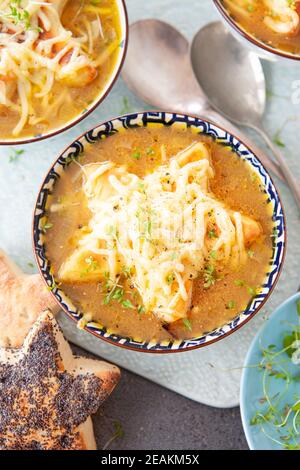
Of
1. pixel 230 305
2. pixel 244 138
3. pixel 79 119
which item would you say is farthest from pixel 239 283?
pixel 79 119

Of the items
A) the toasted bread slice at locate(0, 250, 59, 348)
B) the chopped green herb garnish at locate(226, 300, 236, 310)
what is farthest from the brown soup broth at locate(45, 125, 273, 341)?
the toasted bread slice at locate(0, 250, 59, 348)

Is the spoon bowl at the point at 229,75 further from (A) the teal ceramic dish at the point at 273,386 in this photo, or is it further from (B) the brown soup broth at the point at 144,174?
(A) the teal ceramic dish at the point at 273,386

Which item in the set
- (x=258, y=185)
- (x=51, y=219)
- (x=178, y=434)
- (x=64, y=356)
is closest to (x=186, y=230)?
(x=258, y=185)

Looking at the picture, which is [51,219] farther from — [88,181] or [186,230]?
[186,230]

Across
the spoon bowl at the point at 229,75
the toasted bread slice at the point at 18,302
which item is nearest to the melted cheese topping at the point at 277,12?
the spoon bowl at the point at 229,75

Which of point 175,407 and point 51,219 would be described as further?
point 175,407
